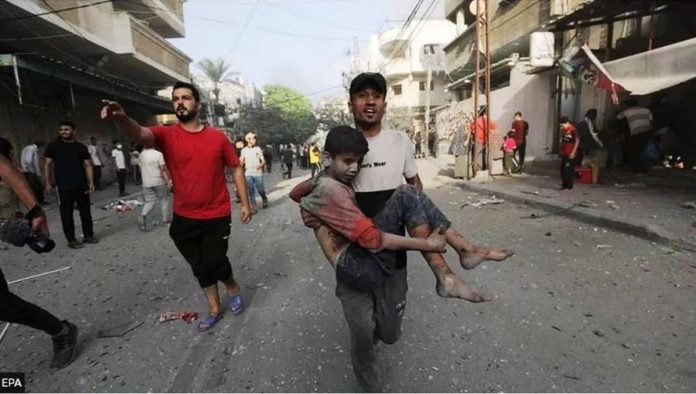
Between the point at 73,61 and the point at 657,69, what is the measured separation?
16.3 m

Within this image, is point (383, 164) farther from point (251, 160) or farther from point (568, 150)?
point (568, 150)

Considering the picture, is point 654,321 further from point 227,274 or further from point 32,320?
point 32,320

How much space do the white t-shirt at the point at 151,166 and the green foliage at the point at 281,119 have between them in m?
25.8

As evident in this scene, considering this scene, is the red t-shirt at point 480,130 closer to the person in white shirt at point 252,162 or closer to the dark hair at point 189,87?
the person in white shirt at point 252,162

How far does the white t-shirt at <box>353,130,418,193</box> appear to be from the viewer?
2.22 m

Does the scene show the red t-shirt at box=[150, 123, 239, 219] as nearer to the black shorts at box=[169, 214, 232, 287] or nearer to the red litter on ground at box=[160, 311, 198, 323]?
the black shorts at box=[169, 214, 232, 287]

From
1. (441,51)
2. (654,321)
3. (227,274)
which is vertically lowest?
(654,321)

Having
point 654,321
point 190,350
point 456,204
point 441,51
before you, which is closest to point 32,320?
point 190,350

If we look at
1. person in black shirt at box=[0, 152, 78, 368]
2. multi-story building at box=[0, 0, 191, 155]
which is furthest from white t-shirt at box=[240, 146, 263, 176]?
person in black shirt at box=[0, 152, 78, 368]

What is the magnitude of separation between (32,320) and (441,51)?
25810 millimetres

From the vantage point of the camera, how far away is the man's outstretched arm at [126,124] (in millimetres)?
2627

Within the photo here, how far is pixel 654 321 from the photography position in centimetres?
312

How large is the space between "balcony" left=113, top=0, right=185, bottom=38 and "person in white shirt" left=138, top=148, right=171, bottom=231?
12061 millimetres


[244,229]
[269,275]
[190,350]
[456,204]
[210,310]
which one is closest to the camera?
[190,350]
